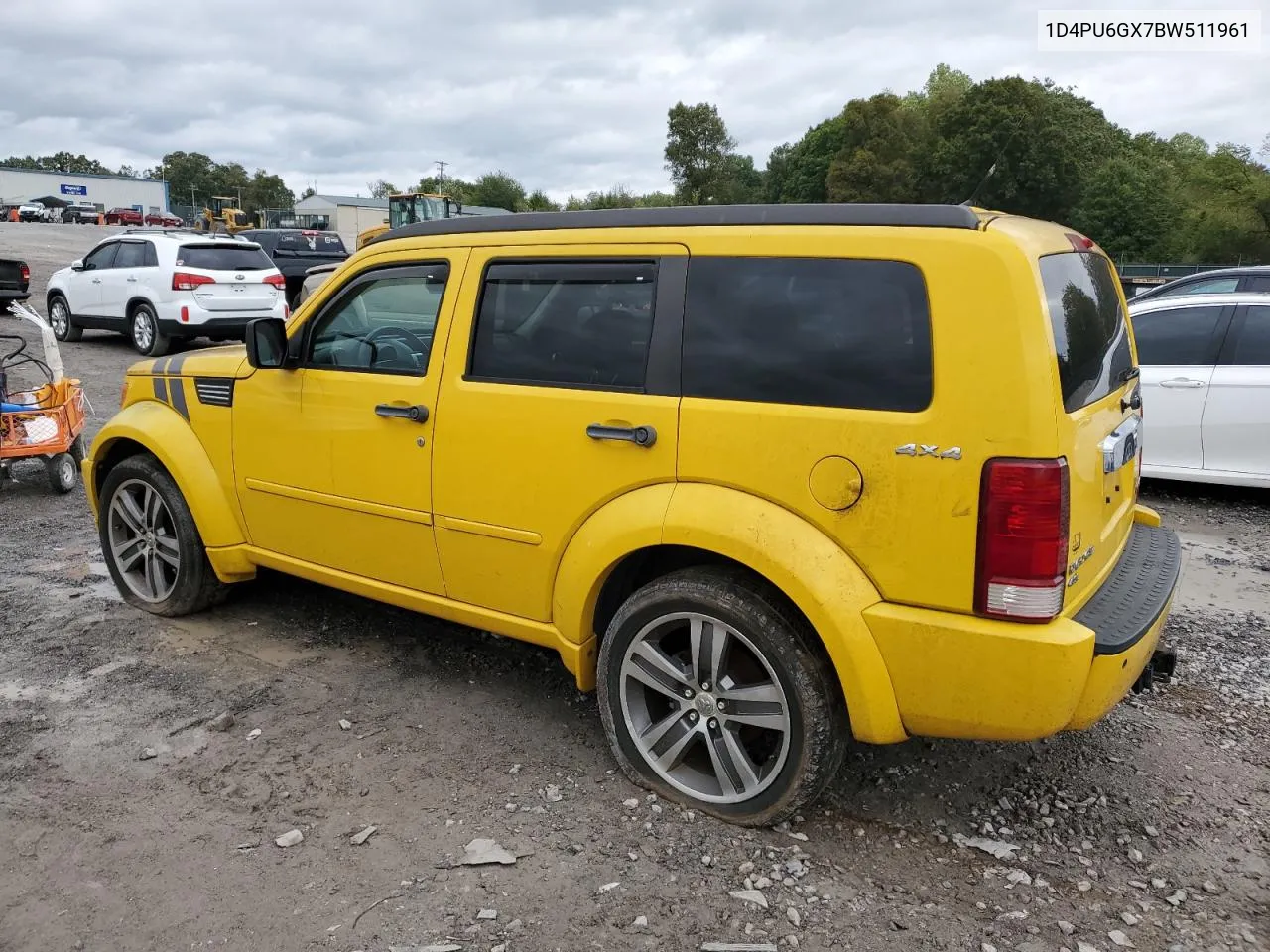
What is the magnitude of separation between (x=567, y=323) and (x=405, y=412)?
0.74 metres

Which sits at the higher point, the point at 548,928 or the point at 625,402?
the point at 625,402

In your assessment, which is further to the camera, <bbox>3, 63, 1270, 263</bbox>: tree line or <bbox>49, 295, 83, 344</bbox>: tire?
<bbox>3, 63, 1270, 263</bbox>: tree line

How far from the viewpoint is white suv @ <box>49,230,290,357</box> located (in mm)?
13695

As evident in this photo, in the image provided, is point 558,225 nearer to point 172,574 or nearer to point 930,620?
point 930,620

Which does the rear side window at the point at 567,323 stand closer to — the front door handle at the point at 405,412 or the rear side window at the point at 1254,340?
the front door handle at the point at 405,412

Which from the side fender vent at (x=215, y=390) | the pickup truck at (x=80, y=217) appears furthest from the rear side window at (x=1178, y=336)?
the pickup truck at (x=80, y=217)

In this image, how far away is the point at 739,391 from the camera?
294cm

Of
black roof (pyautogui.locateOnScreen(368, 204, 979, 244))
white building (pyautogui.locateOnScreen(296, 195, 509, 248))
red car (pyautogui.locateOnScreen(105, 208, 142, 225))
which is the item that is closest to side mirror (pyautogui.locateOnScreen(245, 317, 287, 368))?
black roof (pyautogui.locateOnScreen(368, 204, 979, 244))

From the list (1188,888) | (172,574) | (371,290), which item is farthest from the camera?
(172,574)

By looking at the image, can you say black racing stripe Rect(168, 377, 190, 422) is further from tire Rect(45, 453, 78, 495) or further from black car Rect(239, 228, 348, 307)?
black car Rect(239, 228, 348, 307)

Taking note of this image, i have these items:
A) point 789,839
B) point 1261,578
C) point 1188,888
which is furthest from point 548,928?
point 1261,578

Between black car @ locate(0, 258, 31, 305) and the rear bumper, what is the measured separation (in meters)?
18.0

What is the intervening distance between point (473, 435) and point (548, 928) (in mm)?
1657

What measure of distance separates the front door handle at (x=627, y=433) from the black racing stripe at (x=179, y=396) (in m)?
2.40
